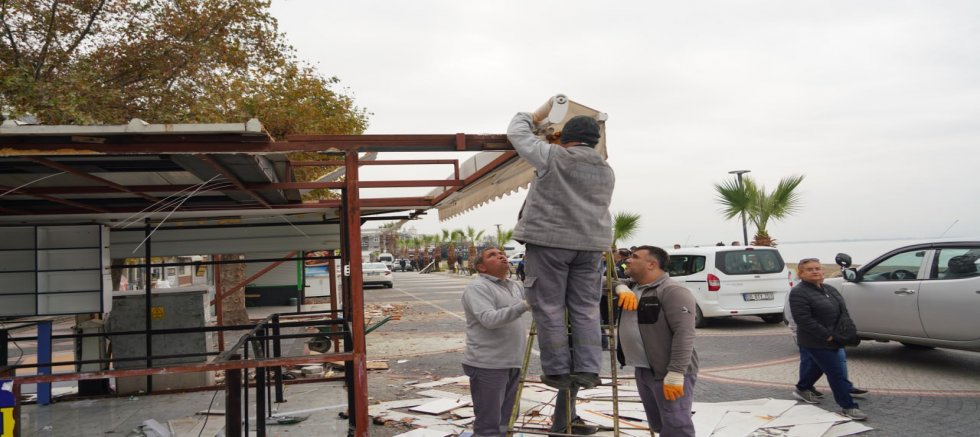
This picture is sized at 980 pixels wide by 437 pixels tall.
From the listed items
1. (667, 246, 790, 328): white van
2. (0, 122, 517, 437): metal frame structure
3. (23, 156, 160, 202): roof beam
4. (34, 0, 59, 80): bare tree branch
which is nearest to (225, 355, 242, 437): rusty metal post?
(0, 122, 517, 437): metal frame structure

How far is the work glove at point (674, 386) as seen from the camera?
374cm

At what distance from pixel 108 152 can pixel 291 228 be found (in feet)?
17.9

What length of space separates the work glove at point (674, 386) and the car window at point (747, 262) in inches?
377

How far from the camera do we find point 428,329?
50.2ft

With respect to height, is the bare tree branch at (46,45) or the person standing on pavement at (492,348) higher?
the bare tree branch at (46,45)

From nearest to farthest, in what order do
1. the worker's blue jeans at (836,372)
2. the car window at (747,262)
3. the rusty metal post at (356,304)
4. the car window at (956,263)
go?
the rusty metal post at (356,304), the worker's blue jeans at (836,372), the car window at (956,263), the car window at (747,262)

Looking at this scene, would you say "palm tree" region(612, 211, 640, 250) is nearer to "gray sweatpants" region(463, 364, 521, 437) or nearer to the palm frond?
the palm frond

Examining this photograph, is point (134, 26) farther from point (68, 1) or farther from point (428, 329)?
point (428, 329)

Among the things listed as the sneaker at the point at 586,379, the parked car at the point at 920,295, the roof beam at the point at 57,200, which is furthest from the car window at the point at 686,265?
the roof beam at the point at 57,200

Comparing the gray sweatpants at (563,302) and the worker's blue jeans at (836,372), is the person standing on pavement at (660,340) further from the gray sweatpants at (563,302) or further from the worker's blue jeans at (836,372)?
the worker's blue jeans at (836,372)

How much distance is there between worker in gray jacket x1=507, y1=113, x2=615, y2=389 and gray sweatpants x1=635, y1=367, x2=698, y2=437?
0.57 m

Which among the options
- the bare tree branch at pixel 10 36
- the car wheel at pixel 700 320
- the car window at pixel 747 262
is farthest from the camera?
the car wheel at pixel 700 320

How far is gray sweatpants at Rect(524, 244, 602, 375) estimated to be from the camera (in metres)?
3.54

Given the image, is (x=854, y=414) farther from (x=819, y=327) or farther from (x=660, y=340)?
(x=660, y=340)
